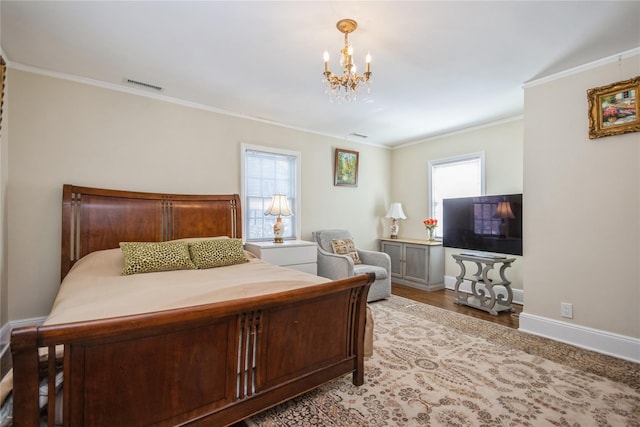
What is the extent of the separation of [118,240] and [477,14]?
3.66 metres

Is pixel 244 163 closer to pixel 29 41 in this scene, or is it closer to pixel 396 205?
pixel 29 41

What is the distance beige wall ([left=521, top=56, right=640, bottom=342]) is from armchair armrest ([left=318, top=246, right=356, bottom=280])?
6.48 ft

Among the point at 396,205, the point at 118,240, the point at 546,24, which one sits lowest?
the point at 118,240

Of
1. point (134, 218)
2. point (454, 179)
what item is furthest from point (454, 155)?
point (134, 218)

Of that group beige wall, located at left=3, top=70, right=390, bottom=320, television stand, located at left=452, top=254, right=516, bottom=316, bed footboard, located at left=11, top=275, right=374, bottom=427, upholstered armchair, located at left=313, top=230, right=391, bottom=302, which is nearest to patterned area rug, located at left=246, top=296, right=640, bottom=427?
bed footboard, located at left=11, top=275, right=374, bottom=427

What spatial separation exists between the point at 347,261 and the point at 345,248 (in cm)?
66

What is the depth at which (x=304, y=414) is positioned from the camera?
1.80 meters

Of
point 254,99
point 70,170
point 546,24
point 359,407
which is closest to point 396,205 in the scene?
point 254,99

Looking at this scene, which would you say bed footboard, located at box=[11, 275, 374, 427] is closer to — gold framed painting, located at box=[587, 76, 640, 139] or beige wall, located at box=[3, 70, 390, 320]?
beige wall, located at box=[3, 70, 390, 320]

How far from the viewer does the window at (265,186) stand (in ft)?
13.7

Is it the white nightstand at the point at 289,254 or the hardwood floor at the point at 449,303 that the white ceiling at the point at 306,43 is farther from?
the hardwood floor at the point at 449,303

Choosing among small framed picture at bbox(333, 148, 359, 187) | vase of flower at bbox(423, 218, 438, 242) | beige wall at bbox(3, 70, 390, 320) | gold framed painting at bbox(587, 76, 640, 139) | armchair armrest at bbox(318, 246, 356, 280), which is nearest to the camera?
gold framed painting at bbox(587, 76, 640, 139)

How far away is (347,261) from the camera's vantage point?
3988 mm

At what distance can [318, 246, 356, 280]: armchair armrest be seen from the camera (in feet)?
13.0
